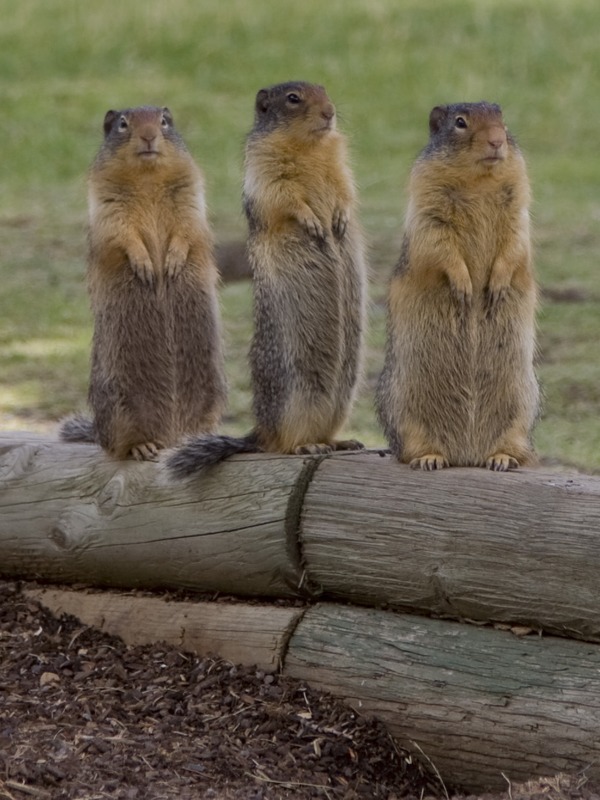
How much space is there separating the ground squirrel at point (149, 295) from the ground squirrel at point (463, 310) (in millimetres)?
1033

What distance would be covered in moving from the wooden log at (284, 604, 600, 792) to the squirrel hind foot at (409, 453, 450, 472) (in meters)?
0.54

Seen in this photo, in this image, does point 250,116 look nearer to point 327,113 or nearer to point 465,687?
point 327,113

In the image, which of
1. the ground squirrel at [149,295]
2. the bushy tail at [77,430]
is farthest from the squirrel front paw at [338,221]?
the bushy tail at [77,430]

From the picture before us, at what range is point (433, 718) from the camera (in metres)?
4.51

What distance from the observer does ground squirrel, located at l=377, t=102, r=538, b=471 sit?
496 cm

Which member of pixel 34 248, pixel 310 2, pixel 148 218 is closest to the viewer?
pixel 148 218

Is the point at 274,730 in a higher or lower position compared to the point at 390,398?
lower

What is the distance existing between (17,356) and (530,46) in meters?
10.6

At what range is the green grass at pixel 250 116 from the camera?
30.6 ft

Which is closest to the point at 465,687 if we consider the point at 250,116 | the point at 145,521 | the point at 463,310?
the point at 463,310

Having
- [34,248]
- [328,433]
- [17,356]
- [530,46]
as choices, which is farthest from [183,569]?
[530,46]

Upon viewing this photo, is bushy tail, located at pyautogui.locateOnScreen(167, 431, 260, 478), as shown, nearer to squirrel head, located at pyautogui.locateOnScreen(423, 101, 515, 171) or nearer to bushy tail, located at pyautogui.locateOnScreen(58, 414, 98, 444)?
bushy tail, located at pyautogui.locateOnScreen(58, 414, 98, 444)

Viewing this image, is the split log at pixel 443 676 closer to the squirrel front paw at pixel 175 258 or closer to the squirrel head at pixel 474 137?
the squirrel front paw at pixel 175 258

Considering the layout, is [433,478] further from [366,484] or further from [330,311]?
[330,311]
